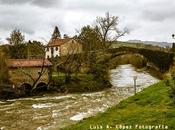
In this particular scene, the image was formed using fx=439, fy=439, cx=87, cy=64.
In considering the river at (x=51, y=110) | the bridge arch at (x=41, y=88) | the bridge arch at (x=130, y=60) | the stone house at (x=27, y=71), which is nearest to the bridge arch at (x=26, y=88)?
the stone house at (x=27, y=71)

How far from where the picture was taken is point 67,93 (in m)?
50.6

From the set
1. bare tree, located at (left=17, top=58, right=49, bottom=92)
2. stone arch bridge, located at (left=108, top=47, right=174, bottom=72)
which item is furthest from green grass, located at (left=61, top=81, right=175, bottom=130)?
stone arch bridge, located at (left=108, top=47, right=174, bottom=72)

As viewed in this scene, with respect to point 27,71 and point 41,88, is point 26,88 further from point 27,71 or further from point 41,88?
point 27,71

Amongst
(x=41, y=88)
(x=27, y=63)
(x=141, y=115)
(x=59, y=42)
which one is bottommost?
(x=41, y=88)

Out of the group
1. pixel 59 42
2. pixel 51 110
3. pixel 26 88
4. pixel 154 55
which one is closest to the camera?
pixel 51 110

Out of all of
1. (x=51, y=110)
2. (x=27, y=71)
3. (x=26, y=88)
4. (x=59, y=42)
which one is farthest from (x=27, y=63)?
(x=59, y=42)

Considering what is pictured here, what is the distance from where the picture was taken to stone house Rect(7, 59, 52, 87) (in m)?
53.9

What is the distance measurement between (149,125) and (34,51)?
6209 centimetres

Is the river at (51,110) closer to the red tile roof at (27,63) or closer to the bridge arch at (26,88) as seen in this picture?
the bridge arch at (26,88)

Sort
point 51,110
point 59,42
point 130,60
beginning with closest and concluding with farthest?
point 51,110
point 130,60
point 59,42

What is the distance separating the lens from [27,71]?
54969 mm

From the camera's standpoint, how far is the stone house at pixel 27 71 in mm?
53906

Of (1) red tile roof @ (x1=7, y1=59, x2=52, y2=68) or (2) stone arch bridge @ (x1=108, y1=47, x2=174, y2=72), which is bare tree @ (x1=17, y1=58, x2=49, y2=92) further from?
(2) stone arch bridge @ (x1=108, y1=47, x2=174, y2=72)

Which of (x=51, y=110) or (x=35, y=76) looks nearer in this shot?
(x=51, y=110)
